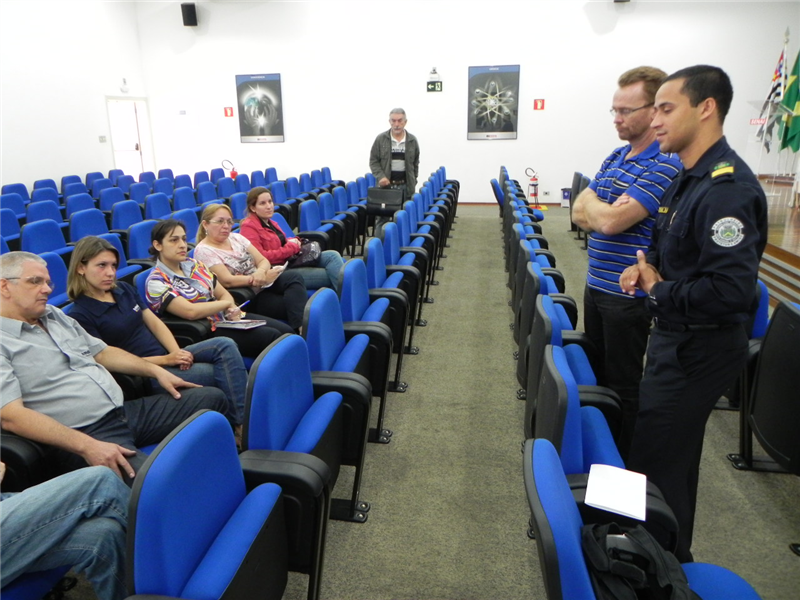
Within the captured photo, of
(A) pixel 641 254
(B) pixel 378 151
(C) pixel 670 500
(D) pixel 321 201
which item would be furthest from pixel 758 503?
(B) pixel 378 151

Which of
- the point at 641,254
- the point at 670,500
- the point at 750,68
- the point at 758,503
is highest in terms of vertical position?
the point at 750,68

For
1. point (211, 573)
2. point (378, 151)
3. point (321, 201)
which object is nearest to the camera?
point (211, 573)

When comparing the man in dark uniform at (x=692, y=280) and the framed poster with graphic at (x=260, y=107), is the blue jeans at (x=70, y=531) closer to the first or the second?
the man in dark uniform at (x=692, y=280)

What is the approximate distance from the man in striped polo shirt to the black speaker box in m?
10.6

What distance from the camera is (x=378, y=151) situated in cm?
644

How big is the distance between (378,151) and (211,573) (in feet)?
19.2

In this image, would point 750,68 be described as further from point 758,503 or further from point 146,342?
point 146,342

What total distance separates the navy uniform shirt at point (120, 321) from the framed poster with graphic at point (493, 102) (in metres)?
8.70

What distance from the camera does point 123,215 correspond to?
5.31 meters

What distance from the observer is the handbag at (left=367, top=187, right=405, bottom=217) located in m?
5.99

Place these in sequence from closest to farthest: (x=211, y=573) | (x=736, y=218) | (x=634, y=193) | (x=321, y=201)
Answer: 1. (x=211, y=573)
2. (x=736, y=218)
3. (x=634, y=193)
4. (x=321, y=201)

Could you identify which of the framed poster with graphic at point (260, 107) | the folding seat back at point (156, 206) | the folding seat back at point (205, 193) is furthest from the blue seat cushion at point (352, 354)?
the framed poster with graphic at point (260, 107)

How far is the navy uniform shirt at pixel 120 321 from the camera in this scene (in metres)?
2.21

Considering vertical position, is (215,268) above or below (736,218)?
below
